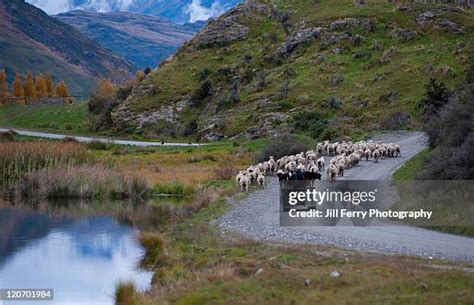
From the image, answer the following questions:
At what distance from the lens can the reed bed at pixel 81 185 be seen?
46.4 m

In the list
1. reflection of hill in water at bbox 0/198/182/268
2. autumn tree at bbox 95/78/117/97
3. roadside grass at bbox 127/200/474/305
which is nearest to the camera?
roadside grass at bbox 127/200/474/305

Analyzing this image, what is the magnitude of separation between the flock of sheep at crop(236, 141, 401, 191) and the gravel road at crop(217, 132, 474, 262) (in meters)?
1.96

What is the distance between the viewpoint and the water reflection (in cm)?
2466

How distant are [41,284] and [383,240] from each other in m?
11.0

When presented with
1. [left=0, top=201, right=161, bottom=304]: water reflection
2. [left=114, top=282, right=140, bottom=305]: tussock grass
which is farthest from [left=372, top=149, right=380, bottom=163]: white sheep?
[left=114, top=282, right=140, bottom=305]: tussock grass

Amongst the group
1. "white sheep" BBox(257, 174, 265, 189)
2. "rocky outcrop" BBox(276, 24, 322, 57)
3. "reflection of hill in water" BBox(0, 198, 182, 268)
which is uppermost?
"rocky outcrop" BBox(276, 24, 322, 57)

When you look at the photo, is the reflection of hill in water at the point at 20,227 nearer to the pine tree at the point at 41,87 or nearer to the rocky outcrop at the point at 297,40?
the rocky outcrop at the point at 297,40

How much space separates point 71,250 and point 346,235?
11514mm

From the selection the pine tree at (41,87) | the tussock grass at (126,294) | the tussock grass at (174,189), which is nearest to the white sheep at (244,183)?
the tussock grass at (174,189)

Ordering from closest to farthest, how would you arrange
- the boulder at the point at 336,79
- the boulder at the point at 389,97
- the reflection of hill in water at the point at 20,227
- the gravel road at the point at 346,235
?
the gravel road at the point at 346,235, the reflection of hill in water at the point at 20,227, the boulder at the point at 389,97, the boulder at the point at 336,79

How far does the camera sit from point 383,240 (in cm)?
2330

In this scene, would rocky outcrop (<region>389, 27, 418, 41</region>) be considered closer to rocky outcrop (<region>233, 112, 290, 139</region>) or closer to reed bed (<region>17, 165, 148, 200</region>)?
rocky outcrop (<region>233, 112, 290, 139</region>)

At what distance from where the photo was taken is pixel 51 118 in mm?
110250

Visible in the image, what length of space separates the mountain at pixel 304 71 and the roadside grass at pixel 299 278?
41.9 m
